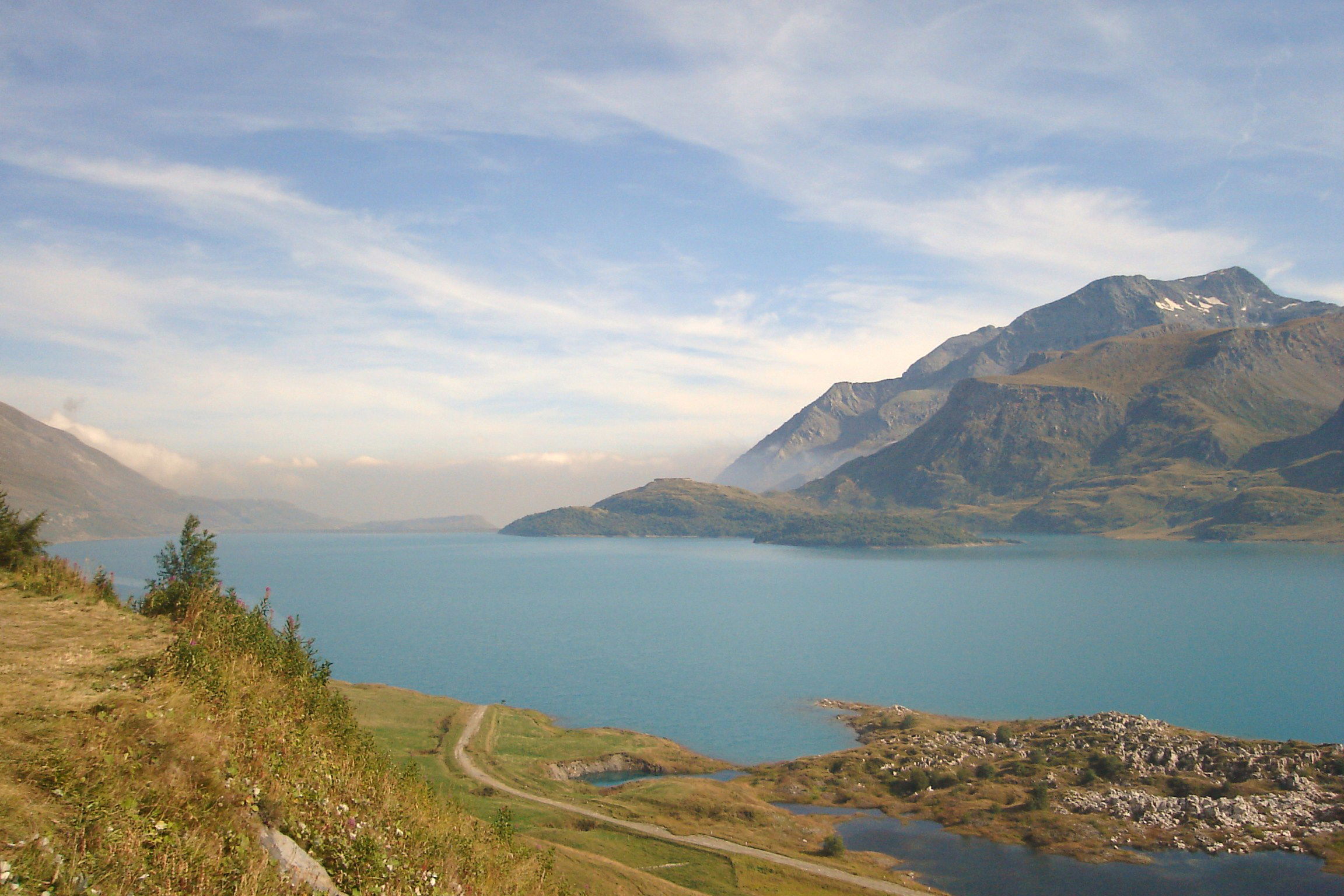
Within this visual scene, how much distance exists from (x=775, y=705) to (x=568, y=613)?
97335 mm

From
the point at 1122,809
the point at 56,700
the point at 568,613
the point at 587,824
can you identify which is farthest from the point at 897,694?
the point at 56,700

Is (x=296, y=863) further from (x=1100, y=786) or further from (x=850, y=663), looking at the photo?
(x=850, y=663)

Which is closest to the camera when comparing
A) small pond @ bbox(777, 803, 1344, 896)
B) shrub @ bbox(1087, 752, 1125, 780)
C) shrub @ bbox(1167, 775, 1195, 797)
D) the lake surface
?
small pond @ bbox(777, 803, 1344, 896)

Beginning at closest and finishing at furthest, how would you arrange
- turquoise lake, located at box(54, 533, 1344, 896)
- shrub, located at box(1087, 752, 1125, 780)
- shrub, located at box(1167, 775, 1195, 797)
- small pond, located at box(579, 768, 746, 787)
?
turquoise lake, located at box(54, 533, 1344, 896), shrub, located at box(1167, 775, 1195, 797), shrub, located at box(1087, 752, 1125, 780), small pond, located at box(579, 768, 746, 787)

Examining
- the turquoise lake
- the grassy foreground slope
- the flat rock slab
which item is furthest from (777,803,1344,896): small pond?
the flat rock slab

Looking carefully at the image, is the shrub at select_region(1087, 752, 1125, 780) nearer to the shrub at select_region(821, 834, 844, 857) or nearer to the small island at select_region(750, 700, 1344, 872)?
the small island at select_region(750, 700, 1344, 872)

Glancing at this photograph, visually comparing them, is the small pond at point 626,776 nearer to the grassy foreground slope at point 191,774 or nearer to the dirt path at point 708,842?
the dirt path at point 708,842

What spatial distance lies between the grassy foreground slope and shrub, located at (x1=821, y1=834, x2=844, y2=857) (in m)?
40.3

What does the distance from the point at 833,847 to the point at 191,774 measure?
5445 cm

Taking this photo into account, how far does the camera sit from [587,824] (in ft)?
181

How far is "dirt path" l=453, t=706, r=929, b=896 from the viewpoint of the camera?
51438 mm

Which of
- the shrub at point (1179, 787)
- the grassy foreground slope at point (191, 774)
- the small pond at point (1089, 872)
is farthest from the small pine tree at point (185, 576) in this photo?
the shrub at point (1179, 787)

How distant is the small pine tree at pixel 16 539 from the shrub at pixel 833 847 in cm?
5226

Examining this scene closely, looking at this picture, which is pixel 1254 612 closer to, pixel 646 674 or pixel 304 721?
pixel 646 674
